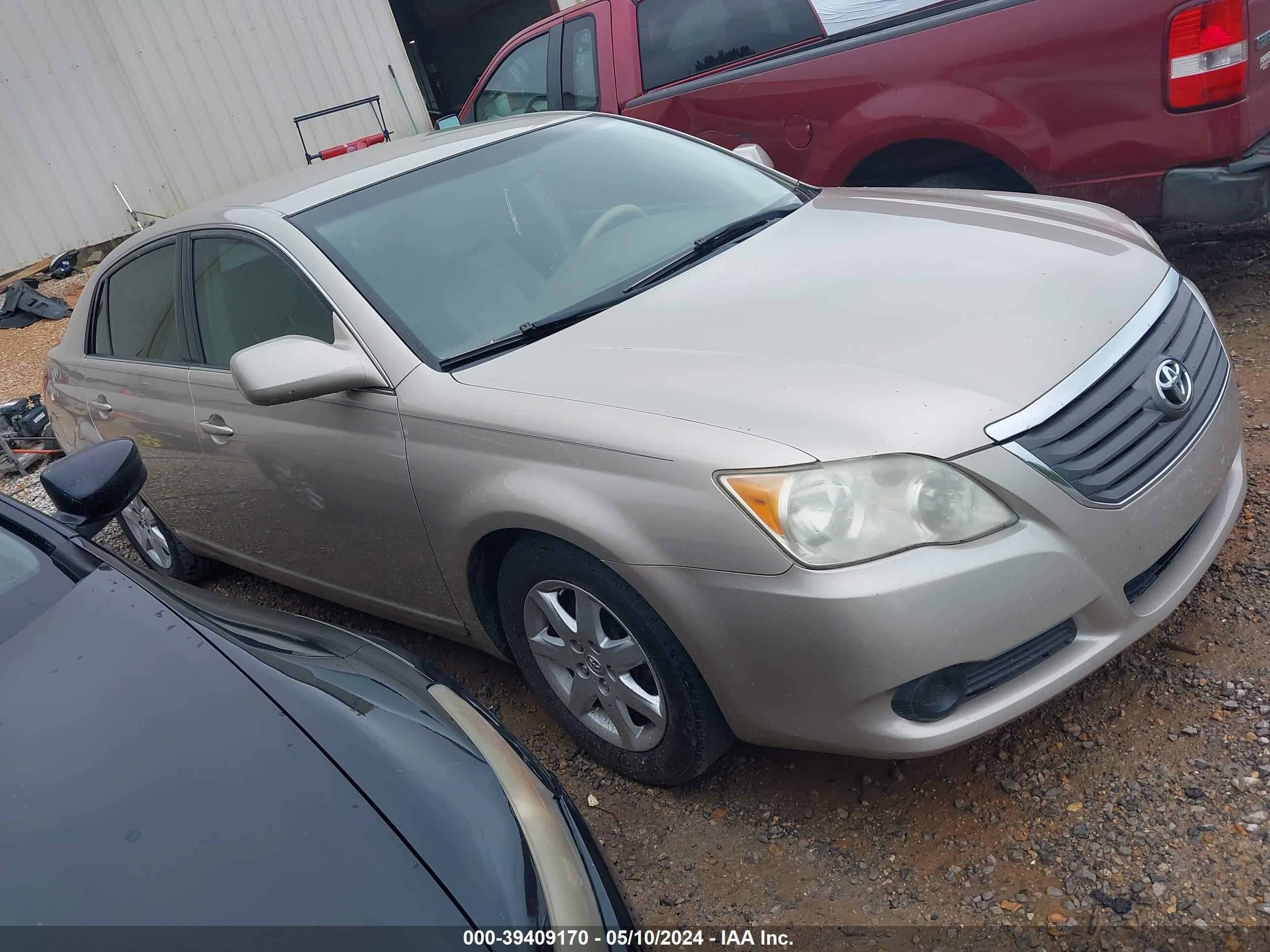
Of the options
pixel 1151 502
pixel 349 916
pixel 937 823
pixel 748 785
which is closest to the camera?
pixel 349 916

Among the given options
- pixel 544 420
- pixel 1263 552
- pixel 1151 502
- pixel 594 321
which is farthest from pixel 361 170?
A: pixel 1263 552

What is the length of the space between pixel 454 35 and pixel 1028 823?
19.6 m

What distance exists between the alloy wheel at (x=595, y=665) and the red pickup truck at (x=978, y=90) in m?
2.79

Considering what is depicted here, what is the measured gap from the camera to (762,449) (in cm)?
197

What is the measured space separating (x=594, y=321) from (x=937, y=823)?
4.74ft

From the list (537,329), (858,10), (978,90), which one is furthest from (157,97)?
(537,329)

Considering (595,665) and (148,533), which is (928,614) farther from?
(148,533)

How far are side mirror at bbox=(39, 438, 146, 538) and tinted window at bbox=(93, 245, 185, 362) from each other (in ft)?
4.26

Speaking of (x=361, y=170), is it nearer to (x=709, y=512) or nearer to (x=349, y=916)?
(x=709, y=512)

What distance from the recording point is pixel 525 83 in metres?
5.95

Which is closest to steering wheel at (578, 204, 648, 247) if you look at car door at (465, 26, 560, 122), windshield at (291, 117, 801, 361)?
windshield at (291, 117, 801, 361)

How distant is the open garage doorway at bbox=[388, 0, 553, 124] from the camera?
17078 millimetres

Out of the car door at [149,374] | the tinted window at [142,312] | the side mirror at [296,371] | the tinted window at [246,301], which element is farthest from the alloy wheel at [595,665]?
the tinted window at [142,312]

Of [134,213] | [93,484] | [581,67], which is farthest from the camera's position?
[134,213]
